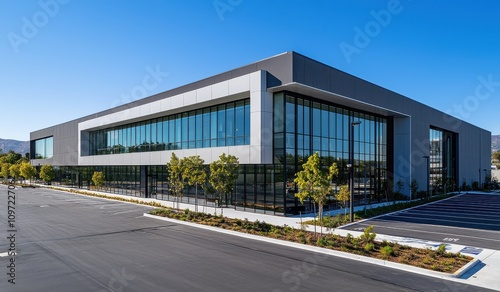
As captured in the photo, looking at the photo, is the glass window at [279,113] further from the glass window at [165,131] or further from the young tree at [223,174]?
the glass window at [165,131]

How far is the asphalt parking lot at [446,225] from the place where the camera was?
14836 millimetres

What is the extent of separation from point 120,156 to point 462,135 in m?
47.4

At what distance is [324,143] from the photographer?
82.3 ft

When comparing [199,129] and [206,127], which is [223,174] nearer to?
[206,127]

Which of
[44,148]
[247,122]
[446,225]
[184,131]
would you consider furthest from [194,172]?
[44,148]

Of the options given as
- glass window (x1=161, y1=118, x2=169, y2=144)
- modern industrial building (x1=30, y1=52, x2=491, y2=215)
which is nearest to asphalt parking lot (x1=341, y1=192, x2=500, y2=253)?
modern industrial building (x1=30, y1=52, x2=491, y2=215)

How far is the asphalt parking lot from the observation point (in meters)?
14.8

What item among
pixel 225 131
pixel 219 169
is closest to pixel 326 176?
pixel 219 169

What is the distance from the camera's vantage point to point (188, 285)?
8.78 meters

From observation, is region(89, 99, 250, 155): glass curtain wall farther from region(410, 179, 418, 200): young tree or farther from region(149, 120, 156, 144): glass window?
region(410, 179, 418, 200): young tree

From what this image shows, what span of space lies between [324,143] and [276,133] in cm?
519

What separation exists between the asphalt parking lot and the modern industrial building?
5478 mm

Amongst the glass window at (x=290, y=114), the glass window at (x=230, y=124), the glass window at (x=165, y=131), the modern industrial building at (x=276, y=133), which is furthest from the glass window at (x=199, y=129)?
the glass window at (x=290, y=114)

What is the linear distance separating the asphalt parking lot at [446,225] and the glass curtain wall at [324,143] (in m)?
5.08
